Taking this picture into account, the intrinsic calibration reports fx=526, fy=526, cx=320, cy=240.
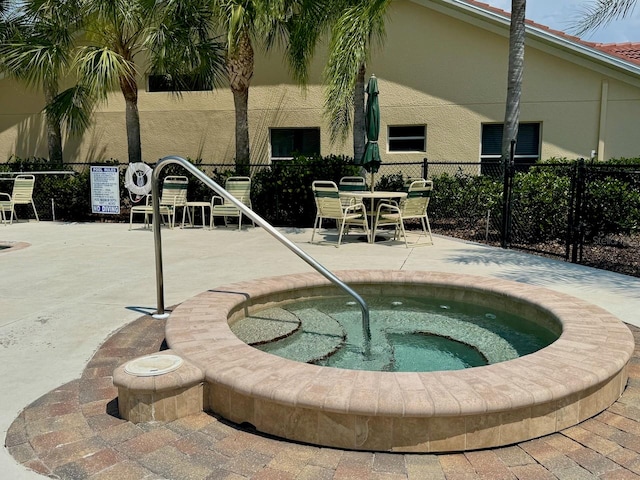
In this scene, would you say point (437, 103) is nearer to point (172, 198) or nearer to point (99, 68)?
point (172, 198)

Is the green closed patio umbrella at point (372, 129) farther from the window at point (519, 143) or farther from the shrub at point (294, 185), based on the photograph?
the window at point (519, 143)

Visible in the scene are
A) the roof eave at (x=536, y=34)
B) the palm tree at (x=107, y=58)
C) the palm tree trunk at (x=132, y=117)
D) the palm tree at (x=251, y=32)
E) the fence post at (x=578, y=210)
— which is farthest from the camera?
the palm tree trunk at (x=132, y=117)

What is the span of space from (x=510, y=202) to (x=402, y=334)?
5.00 meters

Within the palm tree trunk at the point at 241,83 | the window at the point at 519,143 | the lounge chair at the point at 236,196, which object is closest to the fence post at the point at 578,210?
the window at the point at 519,143

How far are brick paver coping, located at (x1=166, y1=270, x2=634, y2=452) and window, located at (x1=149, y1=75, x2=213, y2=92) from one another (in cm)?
1043

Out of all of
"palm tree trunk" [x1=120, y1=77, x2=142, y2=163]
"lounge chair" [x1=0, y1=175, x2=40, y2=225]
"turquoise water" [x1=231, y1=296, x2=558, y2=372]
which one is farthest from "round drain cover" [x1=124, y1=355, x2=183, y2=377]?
"lounge chair" [x1=0, y1=175, x2=40, y2=225]

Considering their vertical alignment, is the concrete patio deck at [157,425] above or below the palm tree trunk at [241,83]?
below

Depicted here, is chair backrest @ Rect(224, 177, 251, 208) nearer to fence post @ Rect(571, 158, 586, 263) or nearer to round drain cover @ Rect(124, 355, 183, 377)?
fence post @ Rect(571, 158, 586, 263)

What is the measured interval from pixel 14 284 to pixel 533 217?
740cm

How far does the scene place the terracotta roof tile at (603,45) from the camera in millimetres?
11758

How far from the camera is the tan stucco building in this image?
11773mm

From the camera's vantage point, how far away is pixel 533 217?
852 centimetres

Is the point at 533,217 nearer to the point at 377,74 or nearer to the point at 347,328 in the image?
the point at 347,328

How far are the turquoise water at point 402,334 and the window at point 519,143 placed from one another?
8.82 meters
